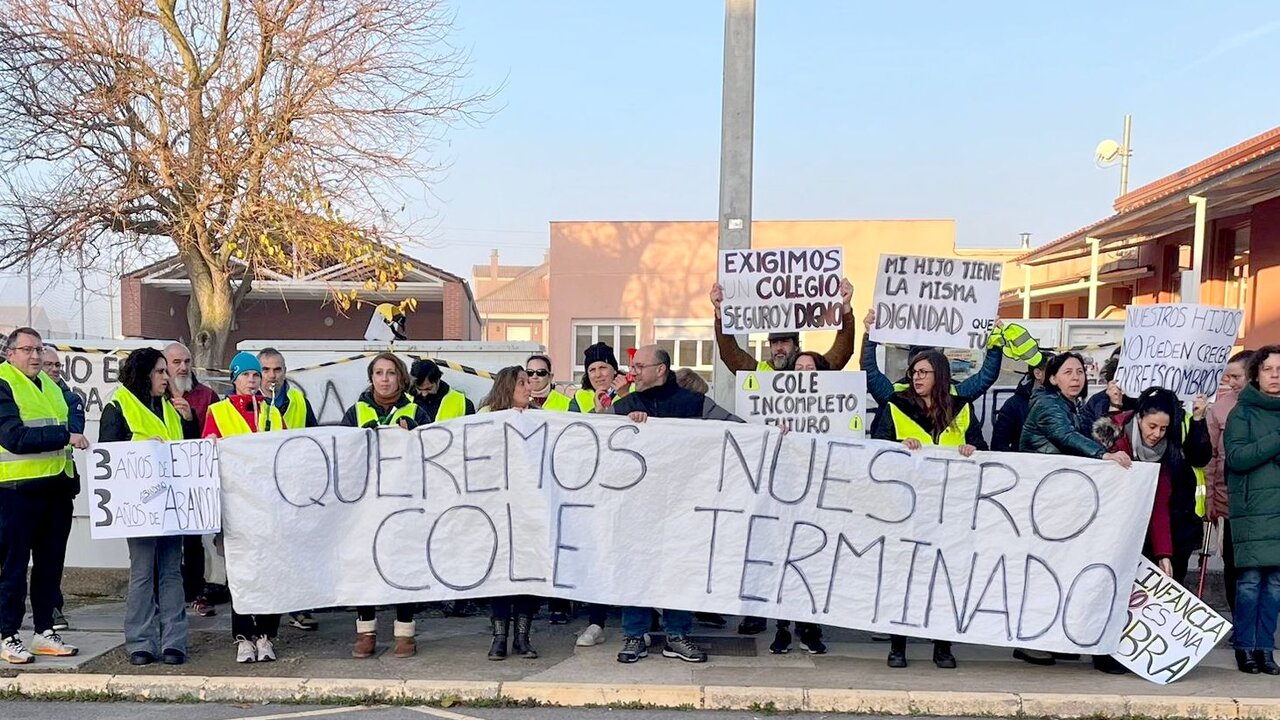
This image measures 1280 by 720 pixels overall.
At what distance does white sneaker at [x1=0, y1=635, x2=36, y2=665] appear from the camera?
5402mm

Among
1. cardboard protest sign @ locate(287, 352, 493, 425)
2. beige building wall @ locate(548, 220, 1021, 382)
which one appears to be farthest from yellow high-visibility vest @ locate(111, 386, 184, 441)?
beige building wall @ locate(548, 220, 1021, 382)

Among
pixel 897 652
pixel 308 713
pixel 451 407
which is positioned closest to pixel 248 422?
pixel 451 407


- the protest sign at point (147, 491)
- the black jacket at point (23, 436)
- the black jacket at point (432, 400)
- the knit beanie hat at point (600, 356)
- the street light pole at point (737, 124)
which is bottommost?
the protest sign at point (147, 491)

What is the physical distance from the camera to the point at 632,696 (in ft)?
16.8

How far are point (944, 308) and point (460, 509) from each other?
3426 millimetres

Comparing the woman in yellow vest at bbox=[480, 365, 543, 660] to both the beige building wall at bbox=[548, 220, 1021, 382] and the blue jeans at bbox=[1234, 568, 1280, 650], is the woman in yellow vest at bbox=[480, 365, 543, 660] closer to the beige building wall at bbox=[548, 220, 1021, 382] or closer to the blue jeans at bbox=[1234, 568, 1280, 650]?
the blue jeans at bbox=[1234, 568, 1280, 650]

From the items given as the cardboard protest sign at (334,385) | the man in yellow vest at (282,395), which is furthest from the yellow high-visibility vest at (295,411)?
the cardboard protest sign at (334,385)

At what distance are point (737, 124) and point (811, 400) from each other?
2.30m

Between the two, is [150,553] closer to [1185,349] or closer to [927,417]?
[927,417]

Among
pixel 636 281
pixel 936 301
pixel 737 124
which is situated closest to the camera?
pixel 936 301

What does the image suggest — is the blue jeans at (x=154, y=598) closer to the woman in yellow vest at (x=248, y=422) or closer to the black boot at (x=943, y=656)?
the woman in yellow vest at (x=248, y=422)

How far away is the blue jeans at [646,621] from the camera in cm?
571

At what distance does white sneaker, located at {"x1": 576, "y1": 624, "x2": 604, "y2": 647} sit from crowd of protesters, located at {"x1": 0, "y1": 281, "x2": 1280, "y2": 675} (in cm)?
1

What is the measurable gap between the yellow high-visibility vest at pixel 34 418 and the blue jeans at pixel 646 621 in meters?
3.32
